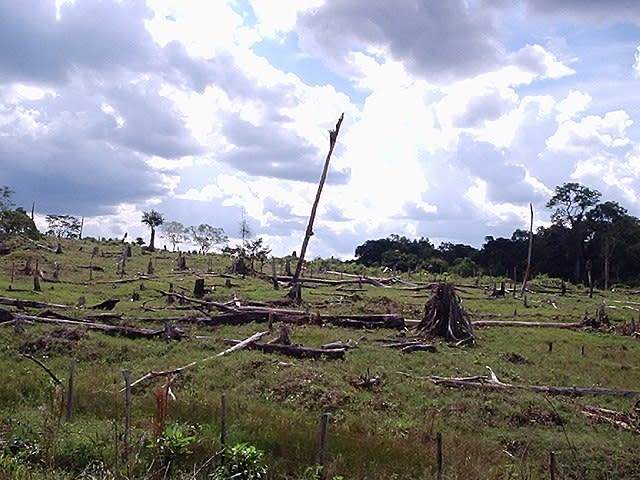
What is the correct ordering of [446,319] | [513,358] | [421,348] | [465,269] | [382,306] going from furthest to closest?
[465,269], [382,306], [446,319], [421,348], [513,358]

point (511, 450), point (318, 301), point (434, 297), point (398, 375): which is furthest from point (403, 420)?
point (318, 301)

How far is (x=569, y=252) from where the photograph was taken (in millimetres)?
74375

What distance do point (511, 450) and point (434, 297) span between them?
40.8ft

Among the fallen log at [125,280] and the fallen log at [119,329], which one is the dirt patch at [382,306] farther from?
the fallen log at [125,280]

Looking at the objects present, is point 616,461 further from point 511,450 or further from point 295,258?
point 295,258

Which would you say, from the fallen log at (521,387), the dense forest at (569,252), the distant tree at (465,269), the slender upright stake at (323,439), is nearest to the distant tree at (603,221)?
the dense forest at (569,252)

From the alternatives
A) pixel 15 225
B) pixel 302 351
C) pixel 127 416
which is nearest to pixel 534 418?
pixel 302 351

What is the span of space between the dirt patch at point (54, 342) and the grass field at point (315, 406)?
6cm

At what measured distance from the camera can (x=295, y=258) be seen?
218 feet

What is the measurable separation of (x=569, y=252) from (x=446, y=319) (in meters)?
55.4

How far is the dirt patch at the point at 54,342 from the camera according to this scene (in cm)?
1847

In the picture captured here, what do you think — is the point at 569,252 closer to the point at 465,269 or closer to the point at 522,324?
the point at 465,269

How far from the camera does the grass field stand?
10.2 m

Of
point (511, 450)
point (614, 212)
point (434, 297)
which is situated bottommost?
point (511, 450)
